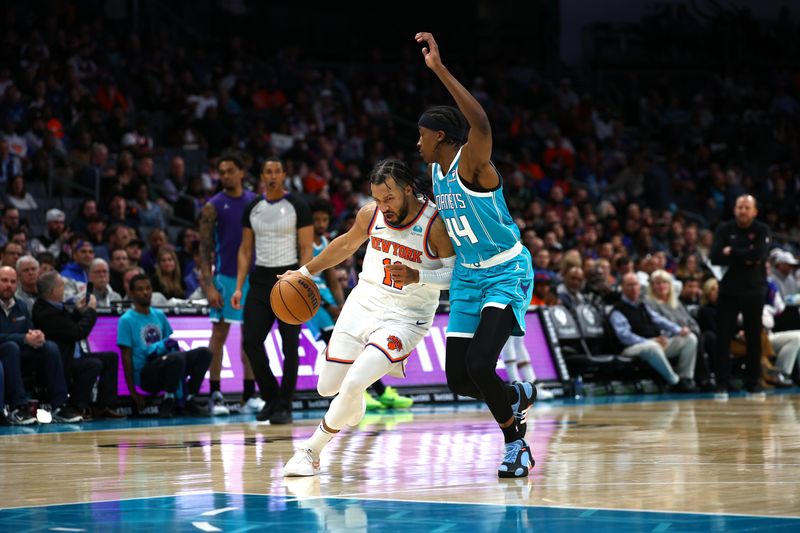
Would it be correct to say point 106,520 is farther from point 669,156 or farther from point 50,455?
point 669,156

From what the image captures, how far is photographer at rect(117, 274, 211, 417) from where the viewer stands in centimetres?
1129

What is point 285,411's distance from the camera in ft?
34.1

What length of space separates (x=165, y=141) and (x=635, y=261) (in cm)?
726

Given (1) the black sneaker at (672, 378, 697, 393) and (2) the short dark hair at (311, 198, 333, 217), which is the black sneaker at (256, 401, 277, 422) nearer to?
(2) the short dark hair at (311, 198, 333, 217)

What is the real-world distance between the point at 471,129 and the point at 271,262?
15.2 ft

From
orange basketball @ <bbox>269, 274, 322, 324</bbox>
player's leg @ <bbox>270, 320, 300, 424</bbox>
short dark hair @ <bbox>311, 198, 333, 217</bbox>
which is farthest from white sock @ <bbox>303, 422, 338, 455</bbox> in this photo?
short dark hair @ <bbox>311, 198, 333, 217</bbox>

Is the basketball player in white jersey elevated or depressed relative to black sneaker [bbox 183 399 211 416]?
elevated

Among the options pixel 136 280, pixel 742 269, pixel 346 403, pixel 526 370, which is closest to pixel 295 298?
pixel 346 403

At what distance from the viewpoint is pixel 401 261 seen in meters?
6.73

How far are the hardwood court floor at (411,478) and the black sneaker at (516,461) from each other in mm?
140

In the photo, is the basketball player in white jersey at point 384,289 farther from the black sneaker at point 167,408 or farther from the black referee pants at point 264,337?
the black sneaker at point 167,408

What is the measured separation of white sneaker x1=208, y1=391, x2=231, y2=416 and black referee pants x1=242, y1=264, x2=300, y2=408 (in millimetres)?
1340

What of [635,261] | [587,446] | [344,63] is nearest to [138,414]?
[587,446]

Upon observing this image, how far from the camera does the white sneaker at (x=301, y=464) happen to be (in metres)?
6.29
